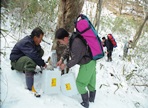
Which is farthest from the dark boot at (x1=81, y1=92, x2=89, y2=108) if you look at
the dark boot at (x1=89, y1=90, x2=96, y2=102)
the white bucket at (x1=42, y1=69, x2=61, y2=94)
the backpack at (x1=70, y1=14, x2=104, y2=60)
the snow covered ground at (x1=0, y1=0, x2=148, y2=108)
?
the backpack at (x1=70, y1=14, x2=104, y2=60)

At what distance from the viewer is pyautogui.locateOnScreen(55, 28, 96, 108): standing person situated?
138 inches

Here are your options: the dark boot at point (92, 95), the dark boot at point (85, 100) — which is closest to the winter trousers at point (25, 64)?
the dark boot at point (85, 100)

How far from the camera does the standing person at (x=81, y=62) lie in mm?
3500

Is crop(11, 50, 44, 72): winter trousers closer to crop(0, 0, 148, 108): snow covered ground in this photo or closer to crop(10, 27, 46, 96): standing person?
crop(10, 27, 46, 96): standing person

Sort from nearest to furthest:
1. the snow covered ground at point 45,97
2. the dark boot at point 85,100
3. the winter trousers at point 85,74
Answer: the snow covered ground at point 45,97 < the winter trousers at point 85,74 < the dark boot at point 85,100

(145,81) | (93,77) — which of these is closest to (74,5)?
(93,77)

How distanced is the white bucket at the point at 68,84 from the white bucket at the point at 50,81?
7.5 inches

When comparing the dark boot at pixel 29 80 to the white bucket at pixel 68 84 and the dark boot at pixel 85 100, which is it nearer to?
the white bucket at pixel 68 84

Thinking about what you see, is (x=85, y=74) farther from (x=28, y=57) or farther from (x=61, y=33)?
(x=28, y=57)

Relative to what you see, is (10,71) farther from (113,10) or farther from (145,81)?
(113,10)

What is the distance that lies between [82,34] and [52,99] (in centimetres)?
112

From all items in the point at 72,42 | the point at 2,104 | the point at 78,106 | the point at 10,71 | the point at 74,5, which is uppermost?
the point at 74,5

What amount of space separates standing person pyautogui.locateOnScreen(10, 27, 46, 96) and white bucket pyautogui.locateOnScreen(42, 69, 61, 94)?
0.63 ft

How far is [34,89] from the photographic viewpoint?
349 centimetres
